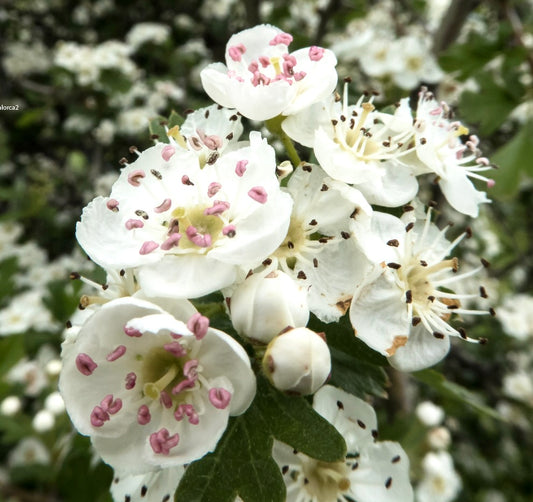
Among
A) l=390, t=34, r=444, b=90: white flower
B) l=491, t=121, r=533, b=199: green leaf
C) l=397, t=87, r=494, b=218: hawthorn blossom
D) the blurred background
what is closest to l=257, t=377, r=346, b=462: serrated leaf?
l=397, t=87, r=494, b=218: hawthorn blossom

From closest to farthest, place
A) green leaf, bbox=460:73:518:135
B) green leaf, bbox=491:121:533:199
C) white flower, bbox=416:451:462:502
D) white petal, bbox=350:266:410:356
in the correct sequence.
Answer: white petal, bbox=350:266:410:356 → green leaf, bbox=491:121:533:199 → green leaf, bbox=460:73:518:135 → white flower, bbox=416:451:462:502

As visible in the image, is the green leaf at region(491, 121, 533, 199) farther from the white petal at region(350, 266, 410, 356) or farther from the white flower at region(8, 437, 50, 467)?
the white flower at region(8, 437, 50, 467)

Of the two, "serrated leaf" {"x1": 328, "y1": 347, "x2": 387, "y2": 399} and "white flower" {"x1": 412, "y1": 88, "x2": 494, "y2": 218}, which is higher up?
"white flower" {"x1": 412, "y1": 88, "x2": 494, "y2": 218}

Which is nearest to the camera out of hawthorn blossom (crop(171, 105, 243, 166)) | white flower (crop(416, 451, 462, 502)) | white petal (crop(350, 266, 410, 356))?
white petal (crop(350, 266, 410, 356))

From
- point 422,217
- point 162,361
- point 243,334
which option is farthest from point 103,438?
point 422,217

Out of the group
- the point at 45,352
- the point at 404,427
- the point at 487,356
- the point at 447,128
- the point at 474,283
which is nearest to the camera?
the point at 447,128

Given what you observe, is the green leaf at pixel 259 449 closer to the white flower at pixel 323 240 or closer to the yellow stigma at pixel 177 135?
the white flower at pixel 323 240

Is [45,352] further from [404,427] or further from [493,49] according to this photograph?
[493,49]

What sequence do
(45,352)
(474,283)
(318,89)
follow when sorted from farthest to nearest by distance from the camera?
(474,283) < (45,352) < (318,89)
